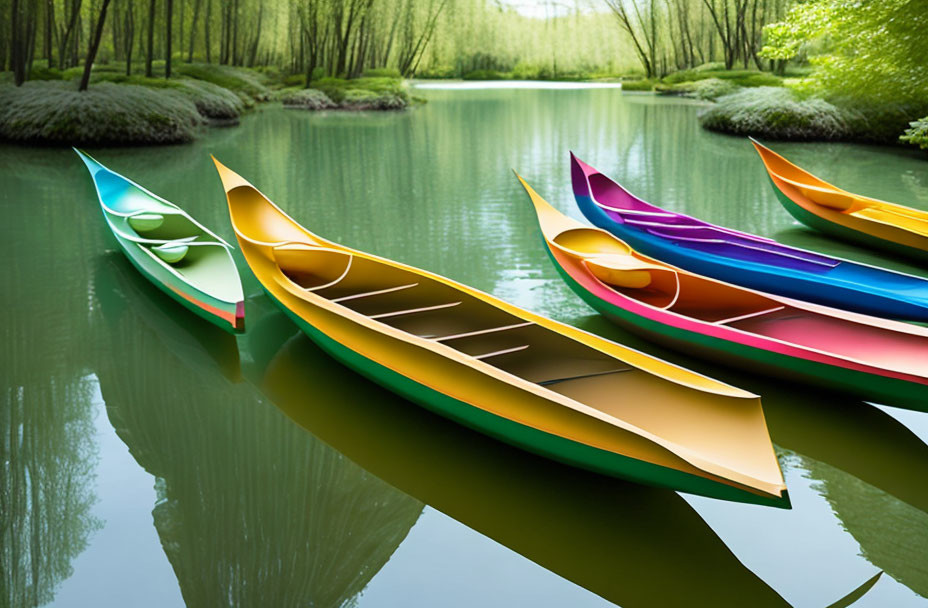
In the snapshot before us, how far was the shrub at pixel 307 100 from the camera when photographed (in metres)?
21.3

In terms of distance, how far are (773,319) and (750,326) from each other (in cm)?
11

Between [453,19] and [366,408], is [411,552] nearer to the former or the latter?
[366,408]

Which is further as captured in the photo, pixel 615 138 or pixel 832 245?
pixel 615 138

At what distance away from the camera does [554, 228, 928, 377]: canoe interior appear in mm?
3213

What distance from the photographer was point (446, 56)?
41.4 metres

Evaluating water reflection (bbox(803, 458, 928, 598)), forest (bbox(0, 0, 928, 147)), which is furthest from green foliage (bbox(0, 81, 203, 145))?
water reflection (bbox(803, 458, 928, 598))

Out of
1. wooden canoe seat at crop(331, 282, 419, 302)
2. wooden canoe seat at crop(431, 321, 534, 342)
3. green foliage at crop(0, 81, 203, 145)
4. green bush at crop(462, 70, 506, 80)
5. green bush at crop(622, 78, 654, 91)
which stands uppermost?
green bush at crop(462, 70, 506, 80)

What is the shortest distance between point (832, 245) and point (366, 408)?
14.8 ft

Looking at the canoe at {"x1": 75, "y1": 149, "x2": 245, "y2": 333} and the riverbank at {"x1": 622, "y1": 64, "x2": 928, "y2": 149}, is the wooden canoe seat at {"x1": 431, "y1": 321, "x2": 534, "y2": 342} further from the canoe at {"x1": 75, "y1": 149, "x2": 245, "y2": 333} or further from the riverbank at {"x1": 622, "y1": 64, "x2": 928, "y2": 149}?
the riverbank at {"x1": 622, "y1": 64, "x2": 928, "y2": 149}

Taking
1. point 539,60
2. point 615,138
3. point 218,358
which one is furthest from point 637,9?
point 218,358

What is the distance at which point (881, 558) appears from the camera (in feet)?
7.92

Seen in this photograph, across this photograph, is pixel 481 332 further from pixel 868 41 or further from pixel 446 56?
pixel 446 56

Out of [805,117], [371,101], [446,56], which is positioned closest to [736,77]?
[371,101]

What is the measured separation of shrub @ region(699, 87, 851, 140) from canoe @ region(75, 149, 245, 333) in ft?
36.9
